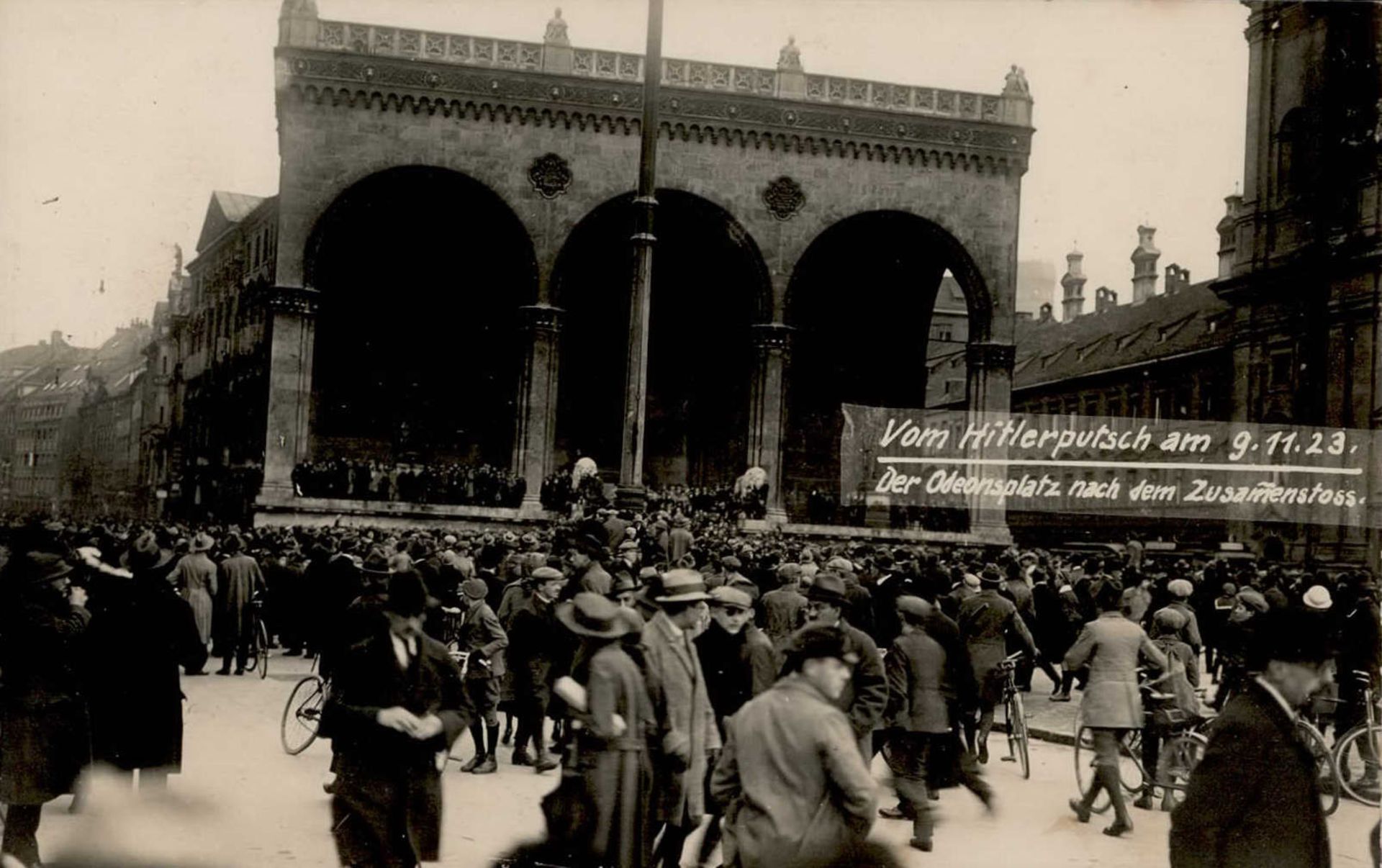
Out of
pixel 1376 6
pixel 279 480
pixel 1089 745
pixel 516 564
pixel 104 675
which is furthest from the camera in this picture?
pixel 279 480

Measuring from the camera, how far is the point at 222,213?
2233 inches

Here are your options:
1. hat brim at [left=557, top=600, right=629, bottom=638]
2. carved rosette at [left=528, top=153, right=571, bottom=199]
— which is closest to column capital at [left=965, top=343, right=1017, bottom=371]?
carved rosette at [left=528, top=153, right=571, bottom=199]

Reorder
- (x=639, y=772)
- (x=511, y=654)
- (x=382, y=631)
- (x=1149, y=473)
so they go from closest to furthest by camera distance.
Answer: (x=382, y=631) < (x=639, y=772) < (x=511, y=654) < (x=1149, y=473)

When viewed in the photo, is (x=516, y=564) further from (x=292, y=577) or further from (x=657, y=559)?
(x=292, y=577)

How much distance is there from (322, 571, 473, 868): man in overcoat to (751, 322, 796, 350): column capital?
28.6m

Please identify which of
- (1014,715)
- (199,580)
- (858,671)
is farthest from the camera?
(199,580)

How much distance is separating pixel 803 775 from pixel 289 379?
28772mm

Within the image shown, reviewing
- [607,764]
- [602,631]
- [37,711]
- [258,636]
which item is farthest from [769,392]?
[607,764]

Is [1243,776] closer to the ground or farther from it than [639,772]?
farther from it

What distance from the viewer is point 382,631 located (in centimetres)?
522

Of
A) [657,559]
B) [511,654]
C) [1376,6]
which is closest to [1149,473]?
[1376,6]

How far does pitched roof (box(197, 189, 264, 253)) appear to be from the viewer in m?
56.8

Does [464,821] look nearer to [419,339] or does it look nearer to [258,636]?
[258,636]

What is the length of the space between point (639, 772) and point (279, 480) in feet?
87.2
